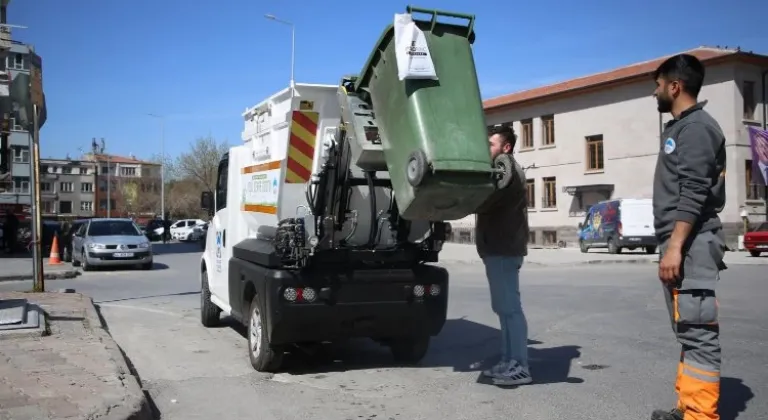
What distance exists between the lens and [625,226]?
29078 millimetres

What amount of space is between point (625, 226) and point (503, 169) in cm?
2518

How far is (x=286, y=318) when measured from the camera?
6.37 m

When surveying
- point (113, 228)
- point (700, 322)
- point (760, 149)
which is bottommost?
point (700, 322)

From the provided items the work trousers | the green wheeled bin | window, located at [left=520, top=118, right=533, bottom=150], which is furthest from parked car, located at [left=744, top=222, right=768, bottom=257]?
the work trousers

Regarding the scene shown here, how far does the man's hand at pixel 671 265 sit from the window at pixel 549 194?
40777mm

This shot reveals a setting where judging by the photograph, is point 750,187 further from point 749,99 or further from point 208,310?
point 208,310

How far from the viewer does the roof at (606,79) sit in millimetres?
34469

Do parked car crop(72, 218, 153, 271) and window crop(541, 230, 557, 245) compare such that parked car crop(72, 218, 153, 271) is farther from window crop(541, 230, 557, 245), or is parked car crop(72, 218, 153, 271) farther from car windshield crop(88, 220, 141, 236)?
window crop(541, 230, 557, 245)

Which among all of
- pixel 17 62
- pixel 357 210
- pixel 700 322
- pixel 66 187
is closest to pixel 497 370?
pixel 357 210

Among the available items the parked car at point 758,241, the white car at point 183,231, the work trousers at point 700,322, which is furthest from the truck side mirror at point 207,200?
the white car at point 183,231

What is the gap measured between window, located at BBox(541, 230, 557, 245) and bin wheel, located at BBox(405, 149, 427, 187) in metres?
39.4

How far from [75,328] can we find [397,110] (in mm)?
5249

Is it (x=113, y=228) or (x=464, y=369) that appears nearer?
(x=464, y=369)

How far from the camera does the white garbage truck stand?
5547mm
